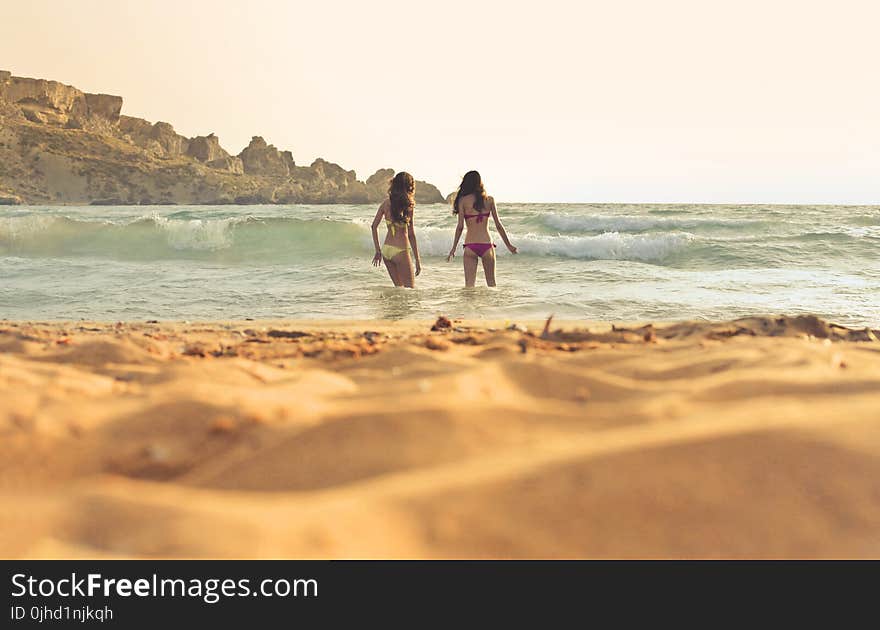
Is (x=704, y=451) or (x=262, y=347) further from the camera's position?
(x=262, y=347)

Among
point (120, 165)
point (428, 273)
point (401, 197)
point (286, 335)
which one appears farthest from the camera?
point (120, 165)

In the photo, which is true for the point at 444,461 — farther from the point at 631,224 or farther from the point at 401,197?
the point at 631,224

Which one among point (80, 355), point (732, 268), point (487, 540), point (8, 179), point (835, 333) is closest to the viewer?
point (487, 540)

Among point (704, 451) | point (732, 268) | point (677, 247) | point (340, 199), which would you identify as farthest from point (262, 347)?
point (340, 199)

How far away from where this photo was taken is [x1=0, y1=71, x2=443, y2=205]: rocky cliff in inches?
3063

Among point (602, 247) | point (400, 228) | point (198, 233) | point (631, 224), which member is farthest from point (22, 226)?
point (631, 224)

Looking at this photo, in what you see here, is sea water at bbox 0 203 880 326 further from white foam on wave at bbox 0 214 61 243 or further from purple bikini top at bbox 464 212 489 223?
purple bikini top at bbox 464 212 489 223

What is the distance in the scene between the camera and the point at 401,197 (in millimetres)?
7797

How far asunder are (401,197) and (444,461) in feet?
22.6
